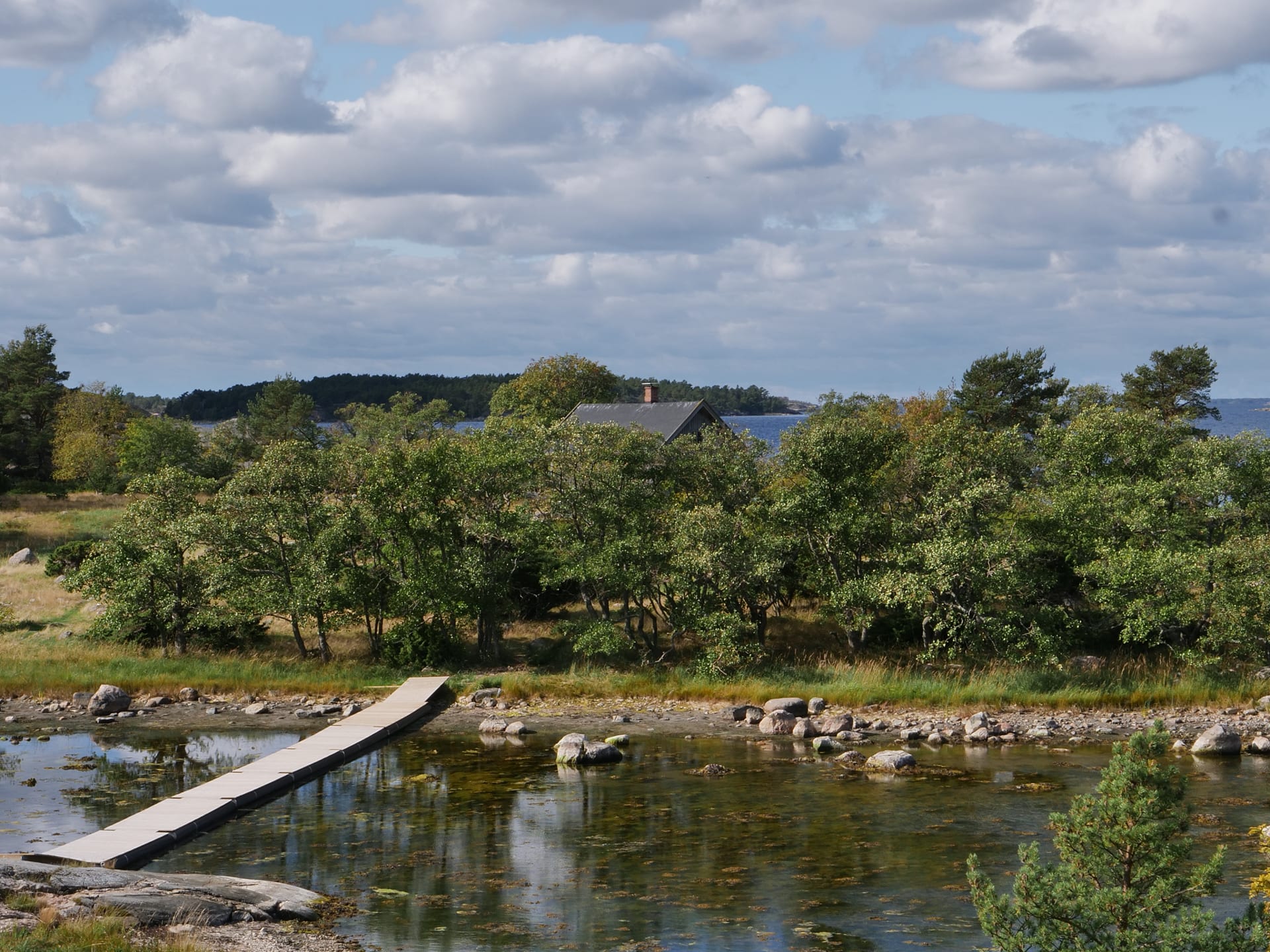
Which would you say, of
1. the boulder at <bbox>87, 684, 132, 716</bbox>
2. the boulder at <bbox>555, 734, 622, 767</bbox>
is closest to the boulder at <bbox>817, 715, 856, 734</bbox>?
the boulder at <bbox>555, 734, 622, 767</bbox>

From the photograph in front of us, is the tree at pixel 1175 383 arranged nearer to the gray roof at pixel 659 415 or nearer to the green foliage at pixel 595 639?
the gray roof at pixel 659 415

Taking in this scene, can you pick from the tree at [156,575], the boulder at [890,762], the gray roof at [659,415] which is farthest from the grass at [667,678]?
the gray roof at [659,415]

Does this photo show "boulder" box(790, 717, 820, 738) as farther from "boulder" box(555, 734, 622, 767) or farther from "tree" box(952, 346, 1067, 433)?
"tree" box(952, 346, 1067, 433)

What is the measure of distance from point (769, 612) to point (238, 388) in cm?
16763

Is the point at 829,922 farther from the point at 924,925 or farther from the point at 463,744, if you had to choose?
the point at 463,744

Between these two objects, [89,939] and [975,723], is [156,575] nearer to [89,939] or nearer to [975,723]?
[89,939]

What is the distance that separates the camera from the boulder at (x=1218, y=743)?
25.1 m

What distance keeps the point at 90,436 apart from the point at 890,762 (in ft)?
225

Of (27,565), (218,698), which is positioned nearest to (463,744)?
(218,698)

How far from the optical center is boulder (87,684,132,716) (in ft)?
99.1

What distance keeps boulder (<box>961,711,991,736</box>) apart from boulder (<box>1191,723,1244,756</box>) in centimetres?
435

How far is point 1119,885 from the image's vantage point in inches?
377

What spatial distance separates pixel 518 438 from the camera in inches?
1375

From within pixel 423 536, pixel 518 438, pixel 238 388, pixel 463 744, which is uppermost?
pixel 238 388
